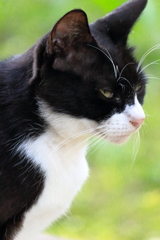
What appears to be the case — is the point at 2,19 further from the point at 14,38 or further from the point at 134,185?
the point at 134,185

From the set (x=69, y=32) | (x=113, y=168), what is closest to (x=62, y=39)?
(x=69, y=32)

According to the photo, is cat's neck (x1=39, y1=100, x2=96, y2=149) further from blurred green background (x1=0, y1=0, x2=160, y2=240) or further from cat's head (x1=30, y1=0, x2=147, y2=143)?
blurred green background (x1=0, y1=0, x2=160, y2=240)

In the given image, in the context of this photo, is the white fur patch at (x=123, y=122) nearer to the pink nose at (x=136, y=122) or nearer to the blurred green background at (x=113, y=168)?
the pink nose at (x=136, y=122)

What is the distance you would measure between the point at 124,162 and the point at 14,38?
1.74 ft

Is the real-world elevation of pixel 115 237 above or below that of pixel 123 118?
below

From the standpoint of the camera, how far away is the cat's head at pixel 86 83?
0.85m

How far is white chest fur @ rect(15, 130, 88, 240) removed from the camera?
0.91 meters

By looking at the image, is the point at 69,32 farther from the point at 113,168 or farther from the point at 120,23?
the point at 113,168

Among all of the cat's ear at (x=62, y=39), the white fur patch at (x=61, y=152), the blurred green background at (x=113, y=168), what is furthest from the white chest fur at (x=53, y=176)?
the blurred green background at (x=113, y=168)

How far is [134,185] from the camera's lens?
1493mm

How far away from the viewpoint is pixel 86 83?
0.85 meters

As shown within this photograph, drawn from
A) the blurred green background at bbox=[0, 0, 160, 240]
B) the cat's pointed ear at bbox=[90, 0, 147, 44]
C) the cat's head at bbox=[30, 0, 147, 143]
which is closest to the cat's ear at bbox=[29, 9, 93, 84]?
the cat's head at bbox=[30, 0, 147, 143]

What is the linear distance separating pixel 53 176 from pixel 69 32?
0.30 m

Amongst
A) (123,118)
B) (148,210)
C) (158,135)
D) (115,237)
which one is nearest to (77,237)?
(115,237)
